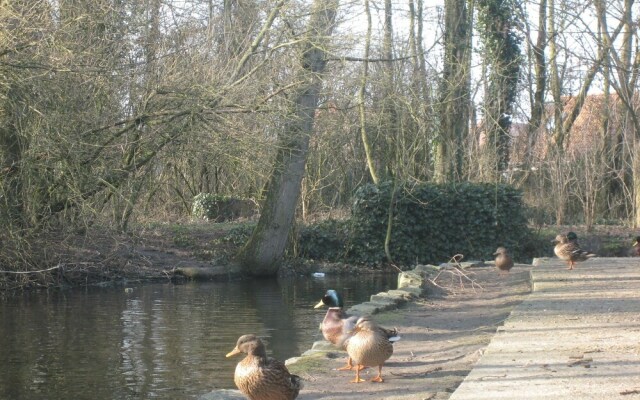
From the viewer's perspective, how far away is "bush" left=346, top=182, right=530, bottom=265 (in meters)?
27.0

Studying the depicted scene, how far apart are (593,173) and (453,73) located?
212 inches

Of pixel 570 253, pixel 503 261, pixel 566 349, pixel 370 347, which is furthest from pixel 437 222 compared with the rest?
pixel 370 347

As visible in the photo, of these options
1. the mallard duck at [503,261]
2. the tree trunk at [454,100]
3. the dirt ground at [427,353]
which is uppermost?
the tree trunk at [454,100]

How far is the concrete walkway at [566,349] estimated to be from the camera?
6.61m

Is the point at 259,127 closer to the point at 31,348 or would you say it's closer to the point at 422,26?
the point at 31,348

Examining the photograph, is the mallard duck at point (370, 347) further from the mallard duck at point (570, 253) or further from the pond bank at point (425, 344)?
the mallard duck at point (570, 253)

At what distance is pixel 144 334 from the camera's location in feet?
44.8

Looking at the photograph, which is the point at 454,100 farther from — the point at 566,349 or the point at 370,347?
the point at 370,347

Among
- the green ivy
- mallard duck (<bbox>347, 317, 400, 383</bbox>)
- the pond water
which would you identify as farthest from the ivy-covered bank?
mallard duck (<bbox>347, 317, 400, 383</bbox>)

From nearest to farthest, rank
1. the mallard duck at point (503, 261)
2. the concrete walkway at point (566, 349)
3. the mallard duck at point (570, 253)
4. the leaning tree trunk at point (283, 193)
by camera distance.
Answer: the concrete walkway at point (566, 349), the mallard duck at point (570, 253), the mallard duck at point (503, 261), the leaning tree trunk at point (283, 193)

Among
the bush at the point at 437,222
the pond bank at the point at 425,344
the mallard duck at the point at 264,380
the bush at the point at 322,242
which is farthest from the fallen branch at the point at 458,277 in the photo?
the mallard duck at the point at 264,380

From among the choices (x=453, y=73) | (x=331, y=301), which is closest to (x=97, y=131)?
(x=331, y=301)

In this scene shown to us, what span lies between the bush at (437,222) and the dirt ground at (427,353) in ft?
36.5

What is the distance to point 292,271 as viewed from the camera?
25391 mm
